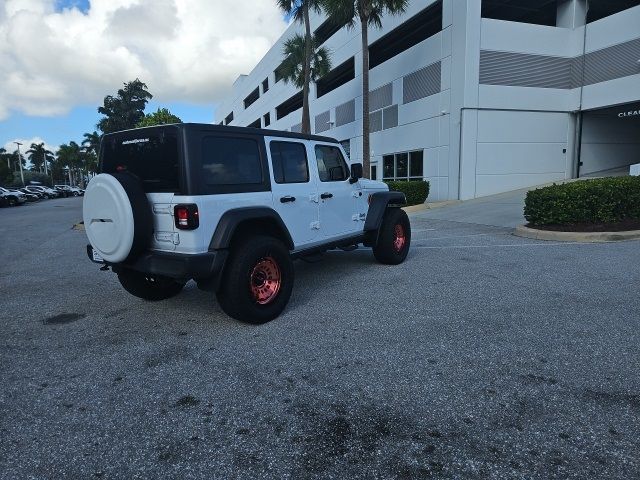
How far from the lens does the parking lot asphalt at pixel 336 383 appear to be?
233 centimetres

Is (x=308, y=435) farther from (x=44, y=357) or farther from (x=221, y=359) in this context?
(x=44, y=357)

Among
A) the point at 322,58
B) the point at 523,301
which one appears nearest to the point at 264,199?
the point at 523,301

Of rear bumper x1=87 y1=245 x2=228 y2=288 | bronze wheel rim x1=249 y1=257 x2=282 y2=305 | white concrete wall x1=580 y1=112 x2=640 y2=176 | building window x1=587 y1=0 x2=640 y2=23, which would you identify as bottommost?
bronze wheel rim x1=249 y1=257 x2=282 y2=305

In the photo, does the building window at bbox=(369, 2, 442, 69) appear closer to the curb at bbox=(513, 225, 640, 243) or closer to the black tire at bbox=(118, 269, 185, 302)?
the curb at bbox=(513, 225, 640, 243)

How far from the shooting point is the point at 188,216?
12.7 ft

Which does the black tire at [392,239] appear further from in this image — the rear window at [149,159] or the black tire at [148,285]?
the rear window at [149,159]

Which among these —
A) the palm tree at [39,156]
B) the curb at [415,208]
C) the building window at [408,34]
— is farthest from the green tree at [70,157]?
the curb at [415,208]

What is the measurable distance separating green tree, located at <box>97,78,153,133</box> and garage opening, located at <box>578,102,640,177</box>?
6985 centimetres

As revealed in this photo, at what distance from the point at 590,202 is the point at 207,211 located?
345 inches

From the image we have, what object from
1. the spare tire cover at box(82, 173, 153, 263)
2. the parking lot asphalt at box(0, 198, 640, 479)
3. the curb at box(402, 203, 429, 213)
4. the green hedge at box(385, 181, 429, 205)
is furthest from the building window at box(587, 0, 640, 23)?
the spare tire cover at box(82, 173, 153, 263)

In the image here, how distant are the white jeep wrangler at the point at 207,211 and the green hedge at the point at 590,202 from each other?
6.70m

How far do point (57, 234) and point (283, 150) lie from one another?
1099 cm

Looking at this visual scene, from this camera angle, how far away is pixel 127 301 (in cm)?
543

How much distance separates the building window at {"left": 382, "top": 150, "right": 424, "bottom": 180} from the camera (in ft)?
66.5
